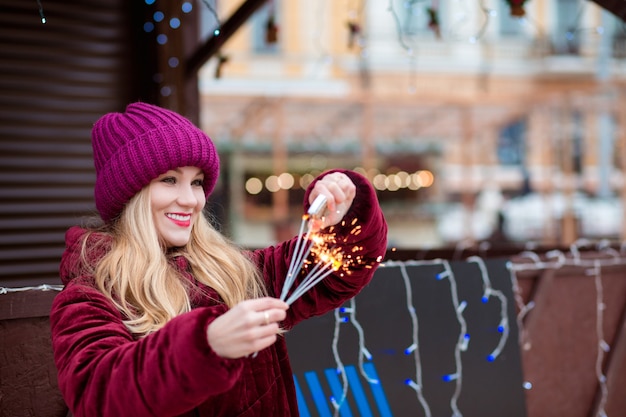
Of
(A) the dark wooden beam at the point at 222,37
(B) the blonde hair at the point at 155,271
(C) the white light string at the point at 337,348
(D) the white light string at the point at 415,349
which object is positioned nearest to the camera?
(B) the blonde hair at the point at 155,271

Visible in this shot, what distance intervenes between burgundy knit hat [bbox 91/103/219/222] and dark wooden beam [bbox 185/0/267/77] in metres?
2.15

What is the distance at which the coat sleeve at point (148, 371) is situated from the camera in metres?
1.05

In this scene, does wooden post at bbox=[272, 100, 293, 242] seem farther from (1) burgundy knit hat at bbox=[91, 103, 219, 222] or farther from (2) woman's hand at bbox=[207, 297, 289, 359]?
(2) woman's hand at bbox=[207, 297, 289, 359]

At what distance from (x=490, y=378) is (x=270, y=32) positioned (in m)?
2.23

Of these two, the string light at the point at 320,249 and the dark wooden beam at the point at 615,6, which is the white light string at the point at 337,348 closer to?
the string light at the point at 320,249

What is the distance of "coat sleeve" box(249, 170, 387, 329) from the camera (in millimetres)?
1562

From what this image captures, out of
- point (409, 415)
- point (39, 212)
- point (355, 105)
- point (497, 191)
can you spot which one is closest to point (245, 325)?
point (409, 415)

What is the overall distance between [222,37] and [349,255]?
262 cm

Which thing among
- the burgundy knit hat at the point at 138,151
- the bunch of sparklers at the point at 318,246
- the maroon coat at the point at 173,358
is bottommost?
the maroon coat at the point at 173,358

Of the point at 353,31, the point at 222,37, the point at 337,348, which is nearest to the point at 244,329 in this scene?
the point at 337,348

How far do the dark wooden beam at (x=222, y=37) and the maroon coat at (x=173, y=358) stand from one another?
2275 millimetres

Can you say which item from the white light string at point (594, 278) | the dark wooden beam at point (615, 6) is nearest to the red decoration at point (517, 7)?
the dark wooden beam at point (615, 6)

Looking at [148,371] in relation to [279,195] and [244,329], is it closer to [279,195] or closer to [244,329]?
[244,329]

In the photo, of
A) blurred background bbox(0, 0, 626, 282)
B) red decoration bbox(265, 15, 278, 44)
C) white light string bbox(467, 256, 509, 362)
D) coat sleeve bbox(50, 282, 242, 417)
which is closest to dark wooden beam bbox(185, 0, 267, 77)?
red decoration bbox(265, 15, 278, 44)
